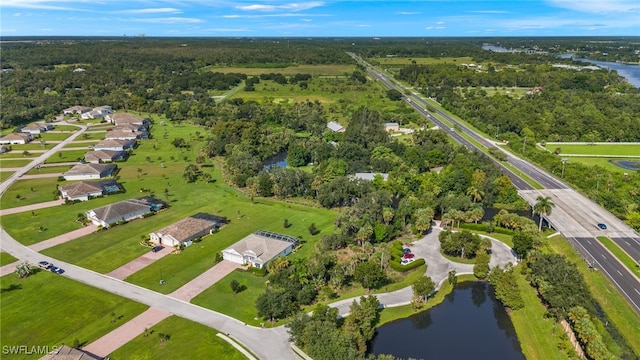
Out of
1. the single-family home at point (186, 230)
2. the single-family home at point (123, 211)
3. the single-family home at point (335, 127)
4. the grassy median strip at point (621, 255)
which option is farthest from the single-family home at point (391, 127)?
the single-family home at point (123, 211)

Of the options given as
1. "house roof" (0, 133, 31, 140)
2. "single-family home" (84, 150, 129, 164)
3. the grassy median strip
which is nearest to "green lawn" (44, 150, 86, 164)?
"single-family home" (84, 150, 129, 164)

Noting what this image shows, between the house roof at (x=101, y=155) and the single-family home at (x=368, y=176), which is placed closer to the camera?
the single-family home at (x=368, y=176)

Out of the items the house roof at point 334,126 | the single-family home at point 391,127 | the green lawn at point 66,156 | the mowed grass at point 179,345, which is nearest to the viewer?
the mowed grass at point 179,345

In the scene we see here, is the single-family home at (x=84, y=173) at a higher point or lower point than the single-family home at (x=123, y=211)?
higher

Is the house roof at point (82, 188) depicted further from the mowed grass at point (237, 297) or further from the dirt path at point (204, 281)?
the mowed grass at point (237, 297)

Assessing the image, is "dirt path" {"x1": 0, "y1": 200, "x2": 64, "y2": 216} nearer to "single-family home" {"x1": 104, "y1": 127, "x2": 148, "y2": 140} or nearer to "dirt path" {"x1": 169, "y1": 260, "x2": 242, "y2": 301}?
"dirt path" {"x1": 169, "y1": 260, "x2": 242, "y2": 301}

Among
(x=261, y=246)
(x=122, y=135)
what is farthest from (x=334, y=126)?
(x=261, y=246)

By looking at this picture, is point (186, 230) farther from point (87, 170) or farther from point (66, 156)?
point (66, 156)
